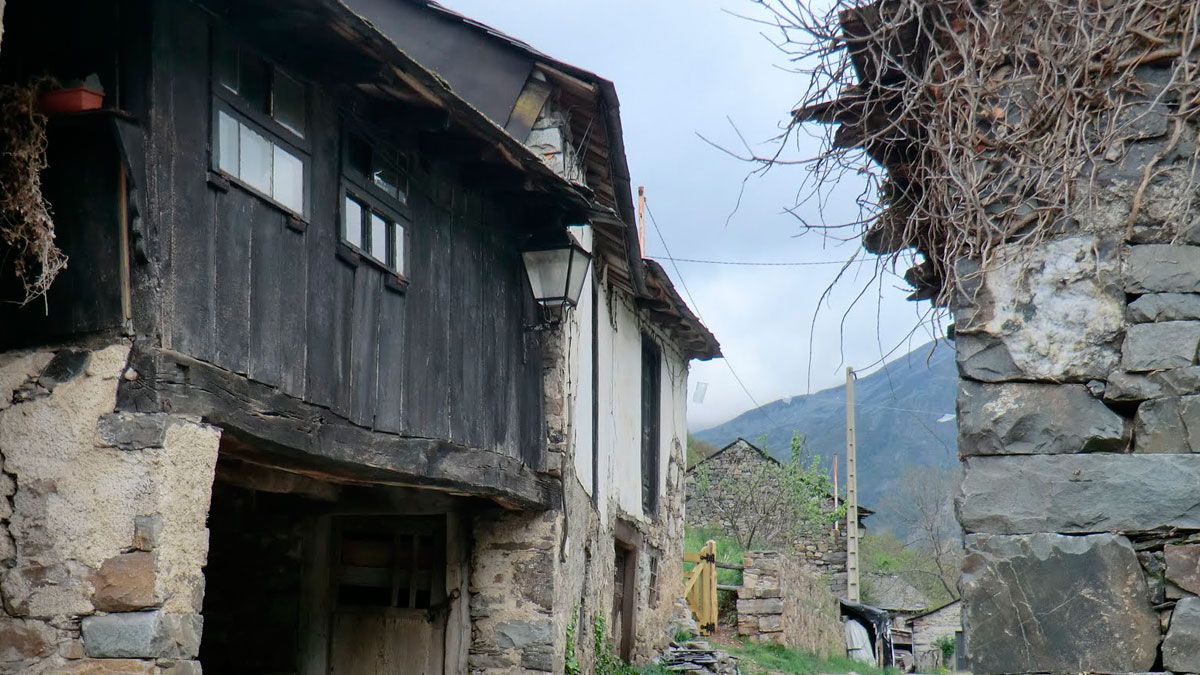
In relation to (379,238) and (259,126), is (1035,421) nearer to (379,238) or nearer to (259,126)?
(259,126)

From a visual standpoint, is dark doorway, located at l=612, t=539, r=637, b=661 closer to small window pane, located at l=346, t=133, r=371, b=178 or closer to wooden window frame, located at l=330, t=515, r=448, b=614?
wooden window frame, located at l=330, t=515, r=448, b=614

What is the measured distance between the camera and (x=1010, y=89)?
10.6 feet

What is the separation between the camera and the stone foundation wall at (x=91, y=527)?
386 centimetres

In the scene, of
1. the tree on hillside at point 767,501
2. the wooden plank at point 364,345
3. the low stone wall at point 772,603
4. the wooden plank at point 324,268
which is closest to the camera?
the wooden plank at point 324,268

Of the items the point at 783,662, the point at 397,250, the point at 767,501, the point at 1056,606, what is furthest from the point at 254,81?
the point at 767,501

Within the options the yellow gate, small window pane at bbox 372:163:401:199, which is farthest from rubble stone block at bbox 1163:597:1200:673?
the yellow gate

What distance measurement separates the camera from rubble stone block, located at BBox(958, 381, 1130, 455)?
10.1ft

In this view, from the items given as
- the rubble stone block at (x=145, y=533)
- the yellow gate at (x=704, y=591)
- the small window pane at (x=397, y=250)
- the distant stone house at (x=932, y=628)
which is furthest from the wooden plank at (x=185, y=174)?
the distant stone house at (x=932, y=628)

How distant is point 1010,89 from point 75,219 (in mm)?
2922

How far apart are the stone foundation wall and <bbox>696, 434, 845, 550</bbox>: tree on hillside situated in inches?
815

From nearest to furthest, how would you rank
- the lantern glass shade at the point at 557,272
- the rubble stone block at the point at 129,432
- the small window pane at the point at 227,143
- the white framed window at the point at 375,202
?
the rubble stone block at the point at 129,432, the small window pane at the point at 227,143, the white framed window at the point at 375,202, the lantern glass shade at the point at 557,272

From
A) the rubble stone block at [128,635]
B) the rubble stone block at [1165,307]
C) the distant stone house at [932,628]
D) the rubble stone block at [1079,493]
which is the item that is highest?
the rubble stone block at [1165,307]

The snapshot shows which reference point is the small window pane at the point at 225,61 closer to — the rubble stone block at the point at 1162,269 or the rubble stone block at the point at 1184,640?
the rubble stone block at the point at 1162,269

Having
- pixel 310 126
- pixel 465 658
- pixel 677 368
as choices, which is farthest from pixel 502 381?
pixel 677 368
